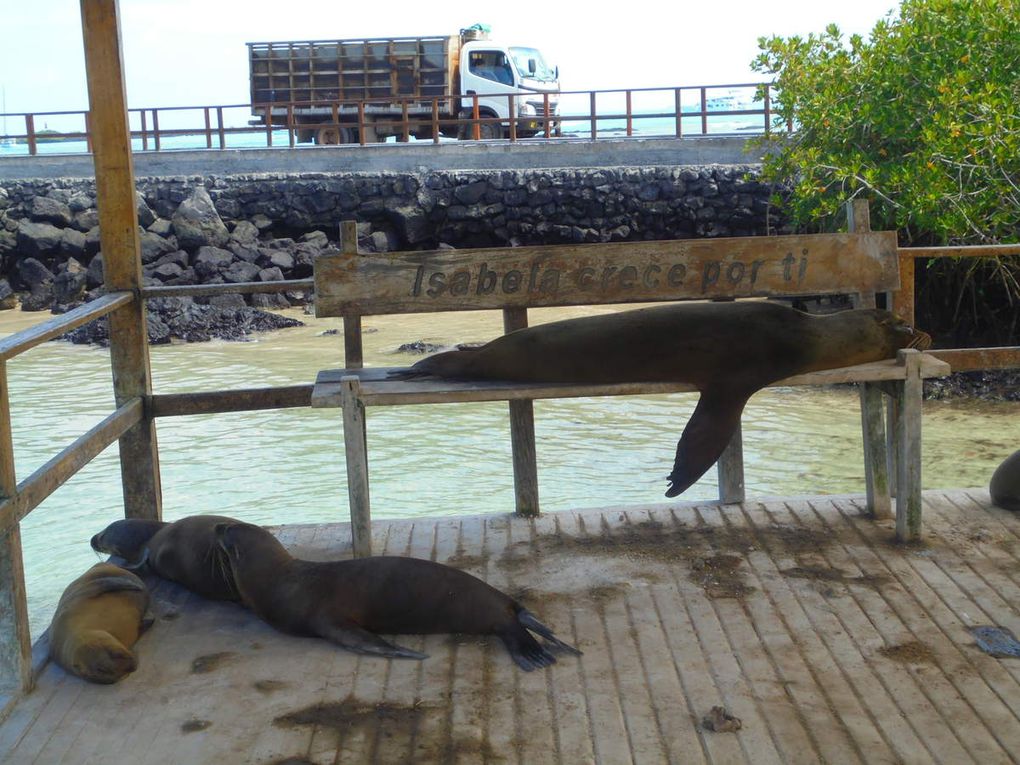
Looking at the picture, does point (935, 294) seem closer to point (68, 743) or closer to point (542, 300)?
point (542, 300)

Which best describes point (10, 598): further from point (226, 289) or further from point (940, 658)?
point (940, 658)

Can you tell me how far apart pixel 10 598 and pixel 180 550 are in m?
1.01

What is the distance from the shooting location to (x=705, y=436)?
3.98 metres

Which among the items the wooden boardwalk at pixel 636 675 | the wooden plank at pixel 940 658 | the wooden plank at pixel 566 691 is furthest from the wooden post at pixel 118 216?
the wooden plank at pixel 940 658

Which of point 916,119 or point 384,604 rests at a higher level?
point 916,119

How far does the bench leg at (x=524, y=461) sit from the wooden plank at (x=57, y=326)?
64.4 inches

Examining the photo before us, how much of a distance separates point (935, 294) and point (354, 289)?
9480 millimetres

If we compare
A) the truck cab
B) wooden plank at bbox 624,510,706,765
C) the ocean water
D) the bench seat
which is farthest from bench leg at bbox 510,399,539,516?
the truck cab

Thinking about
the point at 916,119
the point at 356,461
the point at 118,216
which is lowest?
the point at 356,461

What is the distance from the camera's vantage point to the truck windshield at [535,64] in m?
26.6

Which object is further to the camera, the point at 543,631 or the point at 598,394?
the point at 598,394

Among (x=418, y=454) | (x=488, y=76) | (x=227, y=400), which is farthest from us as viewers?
(x=488, y=76)

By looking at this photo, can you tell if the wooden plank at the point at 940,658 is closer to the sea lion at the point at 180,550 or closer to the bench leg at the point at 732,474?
the bench leg at the point at 732,474

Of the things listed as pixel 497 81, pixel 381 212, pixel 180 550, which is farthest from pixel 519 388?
pixel 497 81
